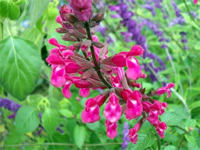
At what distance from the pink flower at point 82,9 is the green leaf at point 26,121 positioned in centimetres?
87

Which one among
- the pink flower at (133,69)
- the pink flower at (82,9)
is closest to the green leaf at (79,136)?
the pink flower at (133,69)

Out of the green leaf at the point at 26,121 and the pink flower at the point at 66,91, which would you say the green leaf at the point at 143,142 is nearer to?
the pink flower at the point at 66,91

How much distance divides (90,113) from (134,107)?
13cm

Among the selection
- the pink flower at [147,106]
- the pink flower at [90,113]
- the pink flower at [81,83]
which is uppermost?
the pink flower at [81,83]

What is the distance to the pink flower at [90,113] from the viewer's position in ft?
2.65

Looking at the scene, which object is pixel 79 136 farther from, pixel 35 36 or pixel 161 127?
pixel 35 36

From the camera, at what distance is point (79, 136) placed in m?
1.36

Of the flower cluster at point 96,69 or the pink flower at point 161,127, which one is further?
the pink flower at point 161,127

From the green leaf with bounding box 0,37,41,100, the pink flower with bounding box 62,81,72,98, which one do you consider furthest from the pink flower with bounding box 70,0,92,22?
the green leaf with bounding box 0,37,41,100

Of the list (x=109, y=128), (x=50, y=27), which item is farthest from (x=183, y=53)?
(x=109, y=128)

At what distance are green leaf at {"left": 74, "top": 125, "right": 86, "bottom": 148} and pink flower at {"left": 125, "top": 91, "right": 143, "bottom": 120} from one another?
0.61m

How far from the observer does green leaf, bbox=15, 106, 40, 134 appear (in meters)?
1.40

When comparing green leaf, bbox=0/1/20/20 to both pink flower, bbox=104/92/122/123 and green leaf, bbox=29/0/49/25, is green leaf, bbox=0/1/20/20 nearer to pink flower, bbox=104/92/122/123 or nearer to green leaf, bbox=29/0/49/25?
green leaf, bbox=29/0/49/25

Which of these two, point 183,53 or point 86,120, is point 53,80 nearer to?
point 86,120
